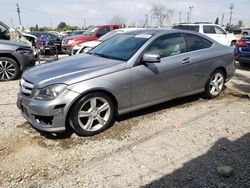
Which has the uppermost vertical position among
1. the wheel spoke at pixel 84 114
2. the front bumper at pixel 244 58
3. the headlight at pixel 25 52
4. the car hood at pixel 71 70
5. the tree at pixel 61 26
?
the car hood at pixel 71 70

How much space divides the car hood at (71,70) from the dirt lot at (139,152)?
2.90 feet

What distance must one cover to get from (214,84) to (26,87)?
381cm

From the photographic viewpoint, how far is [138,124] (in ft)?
13.7

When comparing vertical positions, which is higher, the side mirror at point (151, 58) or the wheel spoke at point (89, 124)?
the side mirror at point (151, 58)

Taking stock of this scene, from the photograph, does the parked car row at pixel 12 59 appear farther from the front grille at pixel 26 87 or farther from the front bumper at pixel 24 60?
the front grille at pixel 26 87

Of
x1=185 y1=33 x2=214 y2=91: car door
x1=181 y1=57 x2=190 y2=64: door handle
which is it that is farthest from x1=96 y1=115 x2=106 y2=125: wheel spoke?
x1=185 y1=33 x2=214 y2=91: car door

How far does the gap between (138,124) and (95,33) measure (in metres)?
10.0

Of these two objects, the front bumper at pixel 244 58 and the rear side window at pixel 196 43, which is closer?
the rear side window at pixel 196 43

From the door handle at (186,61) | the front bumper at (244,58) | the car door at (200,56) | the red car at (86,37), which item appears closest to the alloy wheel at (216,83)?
the car door at (200,56)

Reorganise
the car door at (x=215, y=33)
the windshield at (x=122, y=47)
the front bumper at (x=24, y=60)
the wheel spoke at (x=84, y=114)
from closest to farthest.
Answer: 1. the wheel spoke at (x=84, y=114)
2. the windshield at (x=122, y=47)
3. the front bumper at (x=24, y=60)
4. the car door at (x=215, y=33)

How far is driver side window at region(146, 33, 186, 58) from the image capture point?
4293 mm

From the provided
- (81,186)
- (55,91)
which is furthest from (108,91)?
(81,186)

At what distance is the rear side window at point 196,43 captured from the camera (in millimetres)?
4848

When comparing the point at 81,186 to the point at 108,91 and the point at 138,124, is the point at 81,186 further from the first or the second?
the point at 138,124
